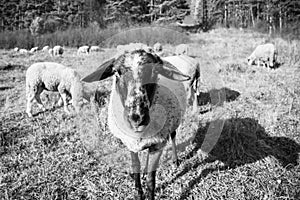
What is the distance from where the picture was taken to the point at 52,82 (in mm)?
4441

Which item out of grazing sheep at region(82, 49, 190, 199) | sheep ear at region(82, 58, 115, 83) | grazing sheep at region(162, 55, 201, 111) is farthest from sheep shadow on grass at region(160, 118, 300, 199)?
sheep ear at region(82, 58, 115, 83)

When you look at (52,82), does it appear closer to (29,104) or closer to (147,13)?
(29,104)

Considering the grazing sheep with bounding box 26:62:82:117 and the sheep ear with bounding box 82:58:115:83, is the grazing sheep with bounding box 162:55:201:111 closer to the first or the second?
the sheep ear with bounding box 82:58:115:83

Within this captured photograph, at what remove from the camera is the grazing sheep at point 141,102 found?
5.11 ft

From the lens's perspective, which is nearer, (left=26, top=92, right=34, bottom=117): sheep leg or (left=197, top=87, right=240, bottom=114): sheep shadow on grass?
(left=26, top=92, right=34, bottom=117): sheep leg

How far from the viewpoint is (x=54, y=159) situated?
282cm

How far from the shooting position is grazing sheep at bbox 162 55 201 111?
3.72 metres

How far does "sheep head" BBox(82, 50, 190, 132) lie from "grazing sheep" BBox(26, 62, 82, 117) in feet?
9.20

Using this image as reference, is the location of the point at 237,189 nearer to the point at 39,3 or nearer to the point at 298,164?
the point at 298,164

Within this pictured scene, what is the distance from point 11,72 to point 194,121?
793 cm

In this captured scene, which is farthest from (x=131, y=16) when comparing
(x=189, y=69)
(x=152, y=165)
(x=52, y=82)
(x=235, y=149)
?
(x=52, y=82)

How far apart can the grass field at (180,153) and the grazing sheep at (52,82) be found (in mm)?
323

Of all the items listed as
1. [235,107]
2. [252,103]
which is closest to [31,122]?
[235,107]

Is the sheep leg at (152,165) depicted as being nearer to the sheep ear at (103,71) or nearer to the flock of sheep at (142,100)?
the flock of sheep at (142,100)
